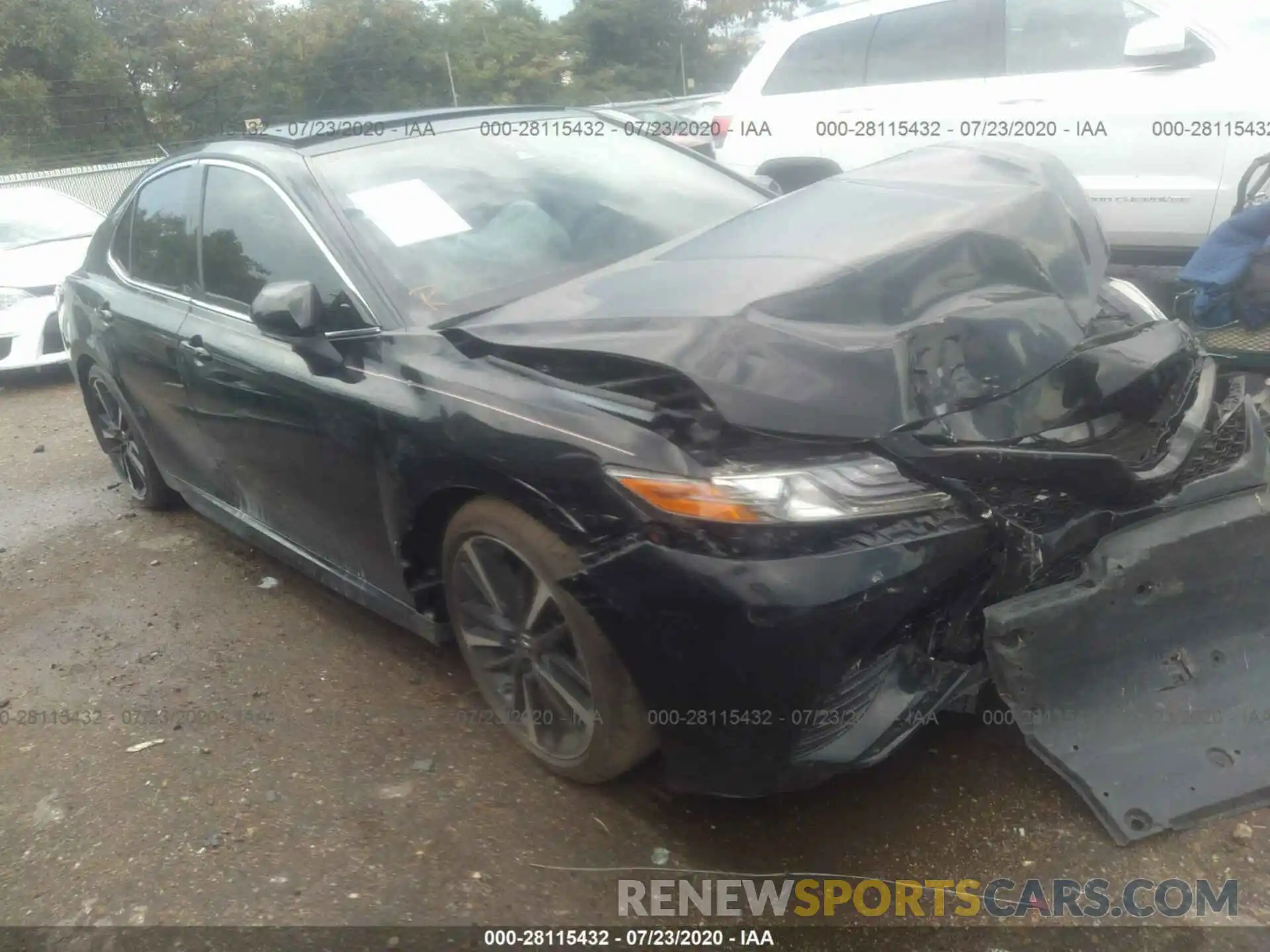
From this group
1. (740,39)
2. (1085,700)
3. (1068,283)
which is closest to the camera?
(1085,700)

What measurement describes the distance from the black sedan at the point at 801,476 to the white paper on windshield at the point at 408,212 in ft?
0.04

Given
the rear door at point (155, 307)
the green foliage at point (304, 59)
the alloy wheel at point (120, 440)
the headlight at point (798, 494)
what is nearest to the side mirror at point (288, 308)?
the rear door at point (155, 307)

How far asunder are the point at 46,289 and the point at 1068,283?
8.06 metres

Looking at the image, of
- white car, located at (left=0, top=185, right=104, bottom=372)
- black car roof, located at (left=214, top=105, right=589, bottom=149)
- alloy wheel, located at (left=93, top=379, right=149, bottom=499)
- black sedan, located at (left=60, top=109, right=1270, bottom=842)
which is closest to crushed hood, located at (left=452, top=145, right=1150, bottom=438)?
black sedan, located at (left=60, top=109, right=1270, bottom=842)

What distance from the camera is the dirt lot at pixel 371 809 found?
7.72 ft

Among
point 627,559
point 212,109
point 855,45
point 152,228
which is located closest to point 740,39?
point 212,109

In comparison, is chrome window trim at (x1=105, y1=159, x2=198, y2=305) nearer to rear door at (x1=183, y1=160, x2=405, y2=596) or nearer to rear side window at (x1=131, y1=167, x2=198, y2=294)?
rear side window at (x1=131, y1=167, x2=198, y2=294)

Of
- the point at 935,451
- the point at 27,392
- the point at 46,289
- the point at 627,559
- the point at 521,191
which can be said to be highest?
the point at 521,191

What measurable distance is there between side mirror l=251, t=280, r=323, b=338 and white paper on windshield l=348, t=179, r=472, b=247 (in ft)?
1.07

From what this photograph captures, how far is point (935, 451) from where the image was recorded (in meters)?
2.10

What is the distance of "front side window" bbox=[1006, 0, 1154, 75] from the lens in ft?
18.2

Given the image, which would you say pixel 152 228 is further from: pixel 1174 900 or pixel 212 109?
pixel 212 109

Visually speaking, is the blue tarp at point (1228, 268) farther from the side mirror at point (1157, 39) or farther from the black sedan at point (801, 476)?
the black sedan at point (801, 476)

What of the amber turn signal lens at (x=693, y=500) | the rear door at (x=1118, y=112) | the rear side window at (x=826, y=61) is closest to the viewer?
the amber turn signal lens at (x=693, y=500)
